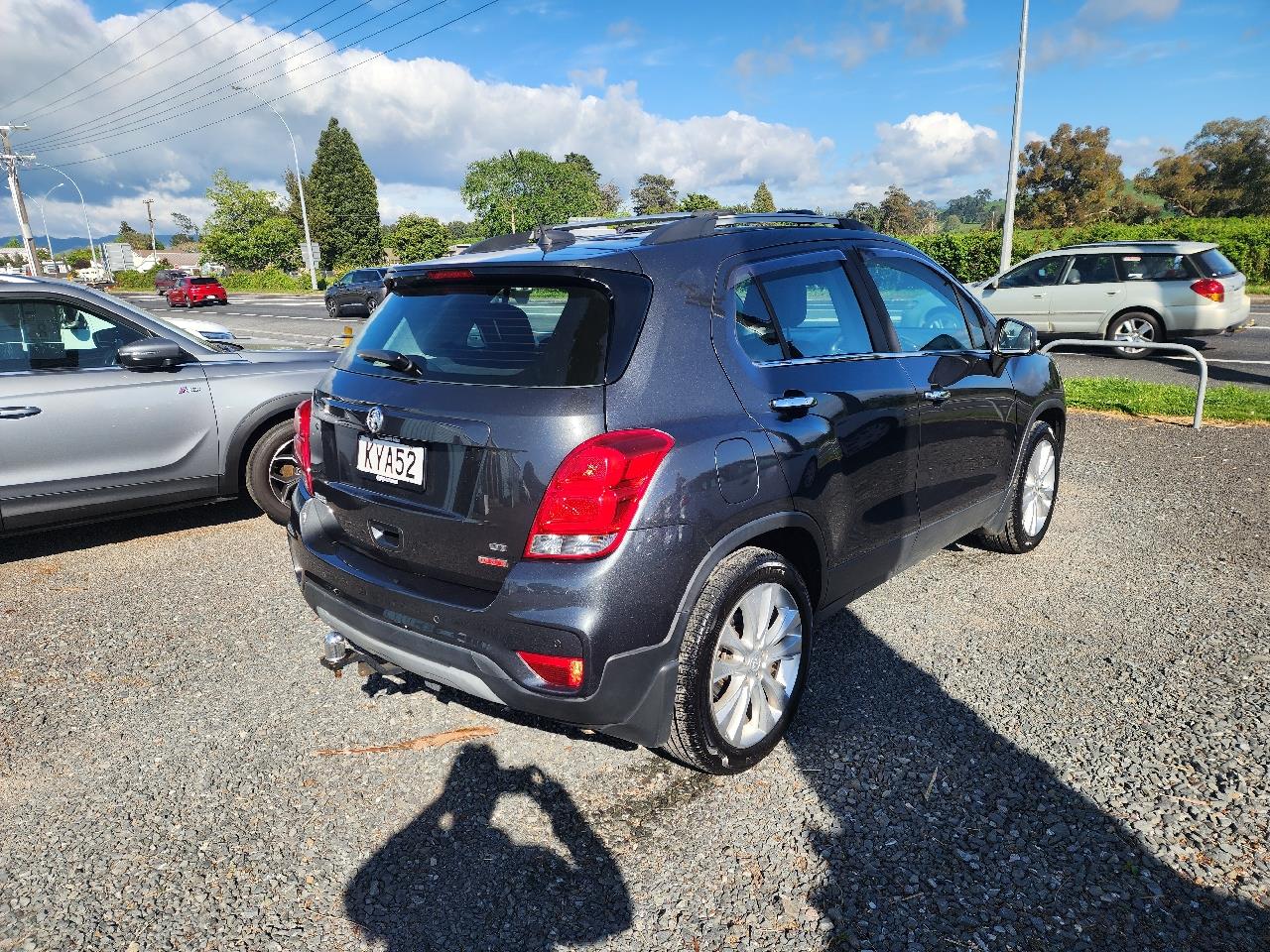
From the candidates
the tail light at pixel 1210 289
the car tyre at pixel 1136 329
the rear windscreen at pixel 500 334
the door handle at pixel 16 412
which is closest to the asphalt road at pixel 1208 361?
the car tyre at pixel 1136 329

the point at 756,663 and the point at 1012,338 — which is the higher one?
the point at 1012,338

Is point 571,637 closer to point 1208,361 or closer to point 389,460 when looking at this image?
point 389,460

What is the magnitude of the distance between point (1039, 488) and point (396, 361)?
374 cm

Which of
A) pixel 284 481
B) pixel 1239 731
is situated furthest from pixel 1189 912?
pixel 284 481

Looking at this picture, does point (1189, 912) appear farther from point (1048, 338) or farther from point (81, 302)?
point (1048, 338)

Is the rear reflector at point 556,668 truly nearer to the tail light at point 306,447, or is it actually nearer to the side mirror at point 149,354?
the tail light at point 306,447

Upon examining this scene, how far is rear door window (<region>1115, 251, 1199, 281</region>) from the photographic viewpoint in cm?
1314

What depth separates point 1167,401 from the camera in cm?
892

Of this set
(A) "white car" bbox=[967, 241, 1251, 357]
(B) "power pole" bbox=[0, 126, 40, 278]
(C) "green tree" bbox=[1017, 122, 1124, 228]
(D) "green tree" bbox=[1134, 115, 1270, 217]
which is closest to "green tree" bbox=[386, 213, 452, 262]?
(B) "power pole" bbox=[0, 126, 40, 278]

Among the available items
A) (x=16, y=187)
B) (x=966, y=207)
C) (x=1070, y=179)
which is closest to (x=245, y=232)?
(x=16, y=187)

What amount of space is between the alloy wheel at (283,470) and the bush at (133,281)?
2929 inches

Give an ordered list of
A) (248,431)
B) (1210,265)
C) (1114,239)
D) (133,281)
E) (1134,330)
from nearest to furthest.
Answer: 1. (248,431)
2. (1210,265)
3. (1134,330)
4. (1114,239)
5. (133,281)

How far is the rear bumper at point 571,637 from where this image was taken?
94.2 inches

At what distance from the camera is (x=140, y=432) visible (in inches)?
197
